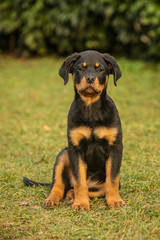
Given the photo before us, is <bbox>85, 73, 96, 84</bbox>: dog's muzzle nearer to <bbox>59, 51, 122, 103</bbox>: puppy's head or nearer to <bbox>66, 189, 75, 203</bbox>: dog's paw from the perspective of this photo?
<bbox>59, 51, 122, 103</bbox>: puppy's head

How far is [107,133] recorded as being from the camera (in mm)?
3588

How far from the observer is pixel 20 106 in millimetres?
8891

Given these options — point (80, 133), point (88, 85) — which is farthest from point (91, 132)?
point (88, 85)

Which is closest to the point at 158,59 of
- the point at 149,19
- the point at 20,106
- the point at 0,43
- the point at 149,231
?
the point at 149,19

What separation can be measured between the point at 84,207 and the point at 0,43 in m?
13.3

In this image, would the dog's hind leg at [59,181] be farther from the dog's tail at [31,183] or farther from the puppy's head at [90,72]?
the puppy's head at [90,72]

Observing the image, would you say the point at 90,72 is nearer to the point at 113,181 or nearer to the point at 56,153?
the point at 113,181

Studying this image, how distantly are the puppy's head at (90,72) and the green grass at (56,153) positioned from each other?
1.13 meters

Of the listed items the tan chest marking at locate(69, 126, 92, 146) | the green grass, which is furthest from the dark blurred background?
the tan chest marking at locate(69, 126, 92, 146)

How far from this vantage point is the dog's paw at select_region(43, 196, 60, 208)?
12.1 feet

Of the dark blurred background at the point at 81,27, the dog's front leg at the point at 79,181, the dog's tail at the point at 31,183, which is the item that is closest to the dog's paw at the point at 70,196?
the dog's front leg at the point at 79,181

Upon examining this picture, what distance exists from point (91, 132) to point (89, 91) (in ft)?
1.30

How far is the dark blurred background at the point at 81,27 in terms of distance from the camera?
10820 mm

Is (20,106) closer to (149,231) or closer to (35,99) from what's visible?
(35,99)
